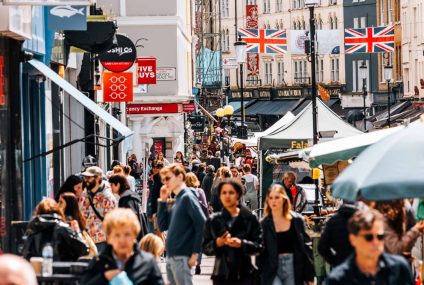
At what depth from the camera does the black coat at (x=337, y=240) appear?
40.7 feet

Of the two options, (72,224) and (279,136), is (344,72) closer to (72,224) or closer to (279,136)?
(279,136)

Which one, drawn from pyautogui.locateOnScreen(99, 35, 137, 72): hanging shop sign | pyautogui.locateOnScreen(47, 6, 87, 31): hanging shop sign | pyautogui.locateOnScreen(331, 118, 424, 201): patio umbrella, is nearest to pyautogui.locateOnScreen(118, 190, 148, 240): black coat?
pyautogui.locateOnScreen(47, 6, 87, 31): hanging shop sign

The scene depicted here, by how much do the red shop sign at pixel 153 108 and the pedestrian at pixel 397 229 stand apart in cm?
3997

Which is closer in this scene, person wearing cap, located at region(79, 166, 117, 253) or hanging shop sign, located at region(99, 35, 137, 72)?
person wearing cap, located at region(79, 166, 117, 253)

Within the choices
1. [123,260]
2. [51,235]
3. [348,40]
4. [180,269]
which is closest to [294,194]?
[180,269]

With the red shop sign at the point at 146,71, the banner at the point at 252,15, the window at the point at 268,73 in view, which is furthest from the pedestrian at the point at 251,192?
the window at the point at 268,73

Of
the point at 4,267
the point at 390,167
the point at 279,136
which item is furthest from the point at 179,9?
the point at 4,267

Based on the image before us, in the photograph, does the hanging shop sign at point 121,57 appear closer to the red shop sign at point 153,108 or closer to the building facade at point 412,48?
the red shop sign at point 153,108

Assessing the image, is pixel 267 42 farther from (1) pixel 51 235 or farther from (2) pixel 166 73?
(1) pixel 51 235

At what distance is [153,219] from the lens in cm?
2211

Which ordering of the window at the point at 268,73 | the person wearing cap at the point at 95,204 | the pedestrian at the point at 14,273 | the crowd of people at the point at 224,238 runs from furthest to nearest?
the window at the point at 268,73 → the person wearing cap at the point at 95,204 → the crowd of people at the point at 224,238 → the pedestrian at the point at 14,273

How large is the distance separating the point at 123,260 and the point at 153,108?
1780 inches

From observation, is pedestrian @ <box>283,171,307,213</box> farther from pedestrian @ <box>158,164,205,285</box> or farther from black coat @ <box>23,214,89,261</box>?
black coat @ <box>23,214,89,261</box>

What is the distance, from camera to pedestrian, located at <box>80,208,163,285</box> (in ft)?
32.3
